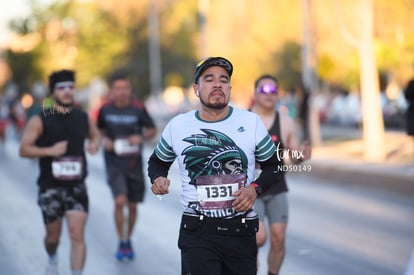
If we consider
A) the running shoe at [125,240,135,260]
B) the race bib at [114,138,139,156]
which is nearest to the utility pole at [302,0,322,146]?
the race bib at [114,138,139,156]

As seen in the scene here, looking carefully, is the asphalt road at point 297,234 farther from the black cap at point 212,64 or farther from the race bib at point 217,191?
the black cap at point 212,64

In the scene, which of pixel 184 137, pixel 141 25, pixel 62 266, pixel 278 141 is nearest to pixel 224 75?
pixel 184 137

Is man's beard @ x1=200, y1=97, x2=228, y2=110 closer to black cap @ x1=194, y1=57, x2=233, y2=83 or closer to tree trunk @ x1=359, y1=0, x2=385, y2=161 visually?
black cap @ x1=194, y1=57, x2=233, y2=83

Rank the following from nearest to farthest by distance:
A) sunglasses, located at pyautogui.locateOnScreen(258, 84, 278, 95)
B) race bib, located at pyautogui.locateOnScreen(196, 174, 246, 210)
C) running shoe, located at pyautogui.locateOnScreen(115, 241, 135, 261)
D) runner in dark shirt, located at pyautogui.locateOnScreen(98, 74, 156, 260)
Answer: race bib, located at pyautogui.locateOnScreen(196, 174, 246, 210)
sunglasses, located at pyautogui.locateOnScreen(258, 84, 278, 95)
running shoe, located at pyautogui.locateOnScreen(115, 241, 135, 261)
runner in dark shirt, located at pyautogui.locateOnScreen(98, 74, 156, 260)

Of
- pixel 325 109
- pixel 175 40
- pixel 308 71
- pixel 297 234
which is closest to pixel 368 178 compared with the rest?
pixel 297 234

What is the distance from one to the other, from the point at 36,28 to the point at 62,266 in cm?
4948

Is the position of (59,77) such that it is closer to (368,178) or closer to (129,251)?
(129,251)

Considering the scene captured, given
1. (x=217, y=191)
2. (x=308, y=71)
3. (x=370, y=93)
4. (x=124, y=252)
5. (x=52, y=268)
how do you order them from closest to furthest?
(x=217, y=191) → (x=52, y=268) → (x=124, y=252) → (x=370, y=93) → (x=308, y=71)

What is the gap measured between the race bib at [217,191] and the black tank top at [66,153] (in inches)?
108

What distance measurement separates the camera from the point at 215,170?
5.03 m

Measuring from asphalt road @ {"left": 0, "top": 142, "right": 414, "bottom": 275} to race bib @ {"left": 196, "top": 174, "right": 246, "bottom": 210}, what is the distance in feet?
11.4

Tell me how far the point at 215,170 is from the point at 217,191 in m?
0.13

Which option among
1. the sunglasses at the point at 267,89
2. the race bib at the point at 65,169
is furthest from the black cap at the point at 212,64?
the race bib at the point at 65,169

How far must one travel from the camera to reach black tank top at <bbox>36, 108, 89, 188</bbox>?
24.6ft
